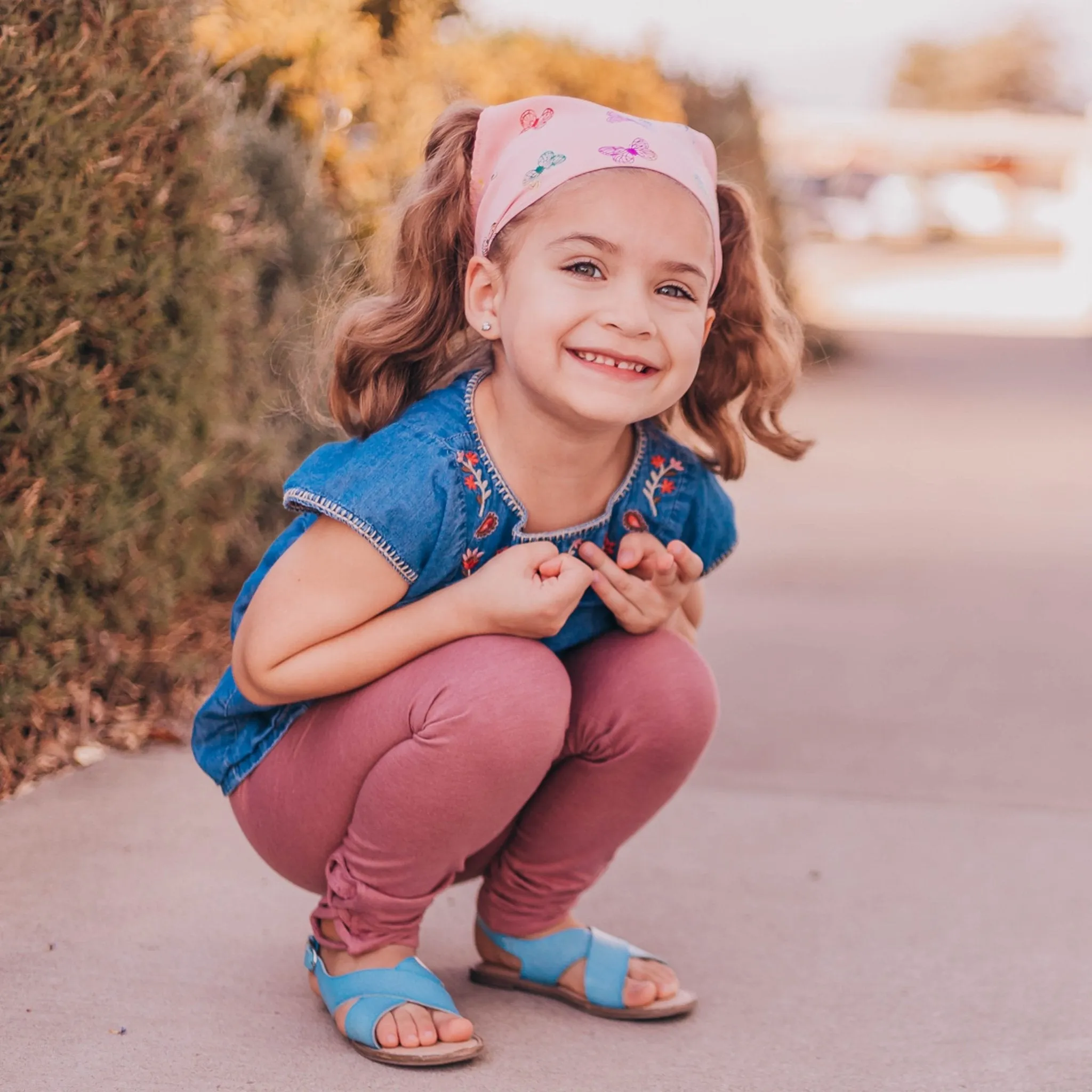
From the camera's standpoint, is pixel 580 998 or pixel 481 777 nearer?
pixel 481 777

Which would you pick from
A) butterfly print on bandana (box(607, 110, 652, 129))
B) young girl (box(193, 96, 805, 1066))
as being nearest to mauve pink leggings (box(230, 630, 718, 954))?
young girl (box(193, 96, 805, 1066))

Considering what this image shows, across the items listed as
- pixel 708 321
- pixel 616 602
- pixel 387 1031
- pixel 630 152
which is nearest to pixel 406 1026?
pixel 387 1031

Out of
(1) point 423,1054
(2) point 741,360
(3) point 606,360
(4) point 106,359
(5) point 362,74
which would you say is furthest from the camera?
(5) point 362,74

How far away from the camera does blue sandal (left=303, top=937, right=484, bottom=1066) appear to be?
201cm

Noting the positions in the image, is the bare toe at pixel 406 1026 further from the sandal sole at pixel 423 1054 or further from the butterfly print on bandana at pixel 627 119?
the butterfly print on bandana at pixel 627 119

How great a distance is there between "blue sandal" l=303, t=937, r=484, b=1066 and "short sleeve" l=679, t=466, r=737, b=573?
2.48 ft

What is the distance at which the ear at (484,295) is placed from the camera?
2217 mm

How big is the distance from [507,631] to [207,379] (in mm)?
1623

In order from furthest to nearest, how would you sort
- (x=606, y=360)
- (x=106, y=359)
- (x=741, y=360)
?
1. (x=106, y=359)
2. (x=741, y=360)
3. (x=606, y=360)

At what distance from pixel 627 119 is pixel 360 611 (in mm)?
789

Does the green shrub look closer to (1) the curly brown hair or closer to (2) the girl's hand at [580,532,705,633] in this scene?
(1) the curly brown hair

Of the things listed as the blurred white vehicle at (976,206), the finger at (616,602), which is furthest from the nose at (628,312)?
the blurred white vehicle at (976,206)

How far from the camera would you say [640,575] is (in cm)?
228

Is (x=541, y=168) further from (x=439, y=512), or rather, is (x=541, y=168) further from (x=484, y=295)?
(x=439, y=512)
